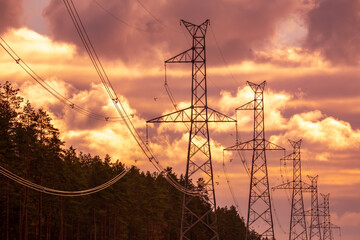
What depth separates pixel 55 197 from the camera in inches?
3807

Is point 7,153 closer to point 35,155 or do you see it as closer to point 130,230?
point 35,155

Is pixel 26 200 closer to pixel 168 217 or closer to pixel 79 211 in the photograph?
pixel 79 211

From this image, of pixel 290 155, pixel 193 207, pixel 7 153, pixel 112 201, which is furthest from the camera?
pixel 193 207

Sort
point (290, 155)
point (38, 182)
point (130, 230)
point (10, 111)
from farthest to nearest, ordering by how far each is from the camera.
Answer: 1. point (130, 230)
2. point (290, 155)
3. point (38, 182)
4. point (10, 111)

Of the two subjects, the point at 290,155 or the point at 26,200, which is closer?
the point at 26,200

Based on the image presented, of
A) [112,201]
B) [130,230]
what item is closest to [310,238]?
[130,230]

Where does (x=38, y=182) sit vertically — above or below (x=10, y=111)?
below

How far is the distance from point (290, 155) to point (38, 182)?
61.0 m

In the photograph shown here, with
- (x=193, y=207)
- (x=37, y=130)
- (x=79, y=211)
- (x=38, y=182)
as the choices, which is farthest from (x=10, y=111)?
(x=193, y=207)

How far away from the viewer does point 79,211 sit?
10775 cm

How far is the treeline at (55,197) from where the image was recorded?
3147 inches

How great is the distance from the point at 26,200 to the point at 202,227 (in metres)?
86.9

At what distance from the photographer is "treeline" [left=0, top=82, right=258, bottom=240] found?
7994cm

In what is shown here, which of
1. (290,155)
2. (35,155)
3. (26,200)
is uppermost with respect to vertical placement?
(290,155)
